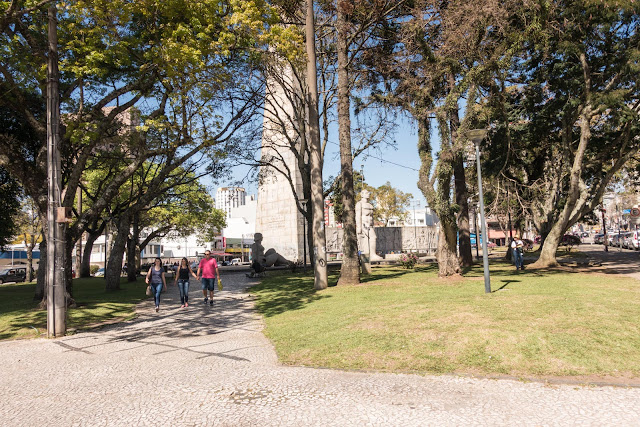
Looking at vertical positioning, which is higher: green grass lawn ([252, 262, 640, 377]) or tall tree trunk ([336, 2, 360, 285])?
tall tree trunk ([336, 2, 360, 285])

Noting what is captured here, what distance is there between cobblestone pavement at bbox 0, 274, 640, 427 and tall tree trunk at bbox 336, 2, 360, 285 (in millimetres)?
7813

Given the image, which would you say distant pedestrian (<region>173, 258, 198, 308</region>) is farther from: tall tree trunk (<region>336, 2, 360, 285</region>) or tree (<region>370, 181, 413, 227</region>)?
tree (<region>370, 181, 413, 227</region>)

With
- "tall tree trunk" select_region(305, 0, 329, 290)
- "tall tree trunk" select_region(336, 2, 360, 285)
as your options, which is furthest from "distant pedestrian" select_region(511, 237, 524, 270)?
"tall tree trunk" select_region(305, 0, 329, 290)

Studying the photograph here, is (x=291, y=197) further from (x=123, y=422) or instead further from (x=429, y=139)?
(x=123, y=422)

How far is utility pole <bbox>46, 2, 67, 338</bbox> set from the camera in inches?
362

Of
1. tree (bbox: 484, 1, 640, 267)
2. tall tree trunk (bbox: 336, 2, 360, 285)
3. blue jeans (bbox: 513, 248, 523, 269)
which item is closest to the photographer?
tall tree trunk (bbox: 336, 2, 360, 285)

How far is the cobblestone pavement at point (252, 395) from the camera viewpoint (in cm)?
427

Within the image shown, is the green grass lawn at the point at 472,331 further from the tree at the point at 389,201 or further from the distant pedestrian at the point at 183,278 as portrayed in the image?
the tree at the point at 389,201

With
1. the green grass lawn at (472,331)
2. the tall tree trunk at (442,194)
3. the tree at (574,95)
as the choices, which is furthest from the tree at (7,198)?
the tree at (574,95)

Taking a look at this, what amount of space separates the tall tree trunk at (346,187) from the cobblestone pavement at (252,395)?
25.6ft

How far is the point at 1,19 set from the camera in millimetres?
9898

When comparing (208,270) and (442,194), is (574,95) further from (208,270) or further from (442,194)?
(208,270)

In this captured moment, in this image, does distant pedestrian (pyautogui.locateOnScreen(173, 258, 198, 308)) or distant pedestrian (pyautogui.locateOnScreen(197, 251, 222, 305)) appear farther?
distant pedestrian (pyautogui.locateOnScreen(197, 251, 222, 305))

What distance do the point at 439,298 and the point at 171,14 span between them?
10400 mm
